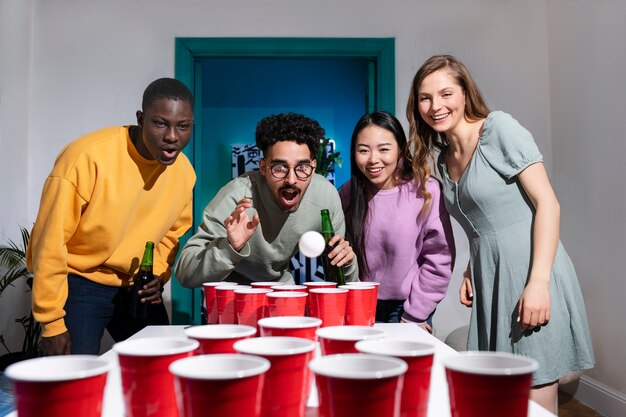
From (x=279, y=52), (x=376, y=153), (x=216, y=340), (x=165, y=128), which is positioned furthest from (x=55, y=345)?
(x=279, y=52)

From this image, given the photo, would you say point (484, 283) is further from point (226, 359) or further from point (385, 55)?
point (385, 55)

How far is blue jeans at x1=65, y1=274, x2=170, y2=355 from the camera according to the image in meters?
2.12

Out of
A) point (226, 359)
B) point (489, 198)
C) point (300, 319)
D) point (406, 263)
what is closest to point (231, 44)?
point (406, 263)

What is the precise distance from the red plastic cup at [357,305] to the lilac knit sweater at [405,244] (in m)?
0.81

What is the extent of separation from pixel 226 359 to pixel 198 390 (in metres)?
0.09

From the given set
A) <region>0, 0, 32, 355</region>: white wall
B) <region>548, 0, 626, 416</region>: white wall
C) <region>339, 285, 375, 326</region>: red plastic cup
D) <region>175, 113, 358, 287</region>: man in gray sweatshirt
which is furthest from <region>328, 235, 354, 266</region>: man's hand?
<region>0, 0, 32, 355</region>: white wall

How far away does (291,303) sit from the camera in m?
1.33

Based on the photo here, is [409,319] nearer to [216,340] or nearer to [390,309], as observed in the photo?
[390,309]

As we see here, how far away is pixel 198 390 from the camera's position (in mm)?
648

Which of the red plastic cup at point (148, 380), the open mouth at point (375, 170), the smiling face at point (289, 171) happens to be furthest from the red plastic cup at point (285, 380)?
the open mouth at point (375, 170)

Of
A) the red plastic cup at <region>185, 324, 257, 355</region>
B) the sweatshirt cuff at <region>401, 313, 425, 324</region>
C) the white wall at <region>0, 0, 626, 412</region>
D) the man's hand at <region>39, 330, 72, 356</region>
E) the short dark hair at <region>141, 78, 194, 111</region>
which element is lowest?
the man's hand at <region>39, 330, 72, 356</region>

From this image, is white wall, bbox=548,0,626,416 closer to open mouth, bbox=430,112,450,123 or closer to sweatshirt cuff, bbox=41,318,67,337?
open mouth, bbox=430,112,450,123

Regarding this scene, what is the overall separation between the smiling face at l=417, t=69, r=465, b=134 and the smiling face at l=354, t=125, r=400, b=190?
0.35 metres

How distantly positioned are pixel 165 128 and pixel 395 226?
105 cm
